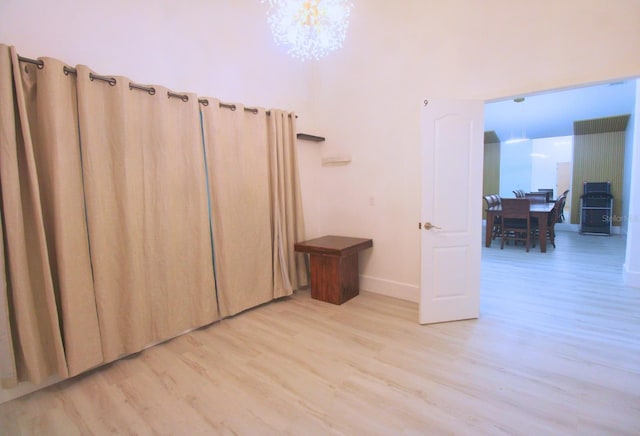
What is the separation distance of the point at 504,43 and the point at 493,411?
2.99 meters

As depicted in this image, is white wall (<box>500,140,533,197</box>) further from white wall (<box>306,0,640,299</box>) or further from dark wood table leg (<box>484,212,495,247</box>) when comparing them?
white wall (<box>306,0,640,299</box>)

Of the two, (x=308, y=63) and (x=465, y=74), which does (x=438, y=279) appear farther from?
(x=308, y=63)

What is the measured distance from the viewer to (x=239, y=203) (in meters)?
2.99

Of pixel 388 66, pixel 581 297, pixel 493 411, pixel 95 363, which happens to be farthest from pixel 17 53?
pixel 581 297

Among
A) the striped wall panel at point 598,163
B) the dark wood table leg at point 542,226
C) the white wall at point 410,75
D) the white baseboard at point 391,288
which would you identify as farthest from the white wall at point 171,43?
the striped wall panel at point 598,163

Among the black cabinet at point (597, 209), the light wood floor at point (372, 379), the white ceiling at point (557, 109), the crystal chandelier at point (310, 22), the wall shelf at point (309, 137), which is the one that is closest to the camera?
the light wood floor at point (372, 379)

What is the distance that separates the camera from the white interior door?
266cm

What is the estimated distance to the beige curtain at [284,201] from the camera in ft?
10.9

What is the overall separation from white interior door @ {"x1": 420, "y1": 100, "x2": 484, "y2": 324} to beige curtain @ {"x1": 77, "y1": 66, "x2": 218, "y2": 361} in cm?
210

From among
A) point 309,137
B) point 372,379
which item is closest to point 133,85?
point 309,137

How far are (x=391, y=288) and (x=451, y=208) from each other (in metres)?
1.32

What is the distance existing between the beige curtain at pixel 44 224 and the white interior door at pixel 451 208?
2759mm

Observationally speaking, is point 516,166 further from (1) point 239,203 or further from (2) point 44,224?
(2) point 44,224

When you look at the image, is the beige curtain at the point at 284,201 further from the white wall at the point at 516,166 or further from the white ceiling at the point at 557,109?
the white wall at the point at 516,166
